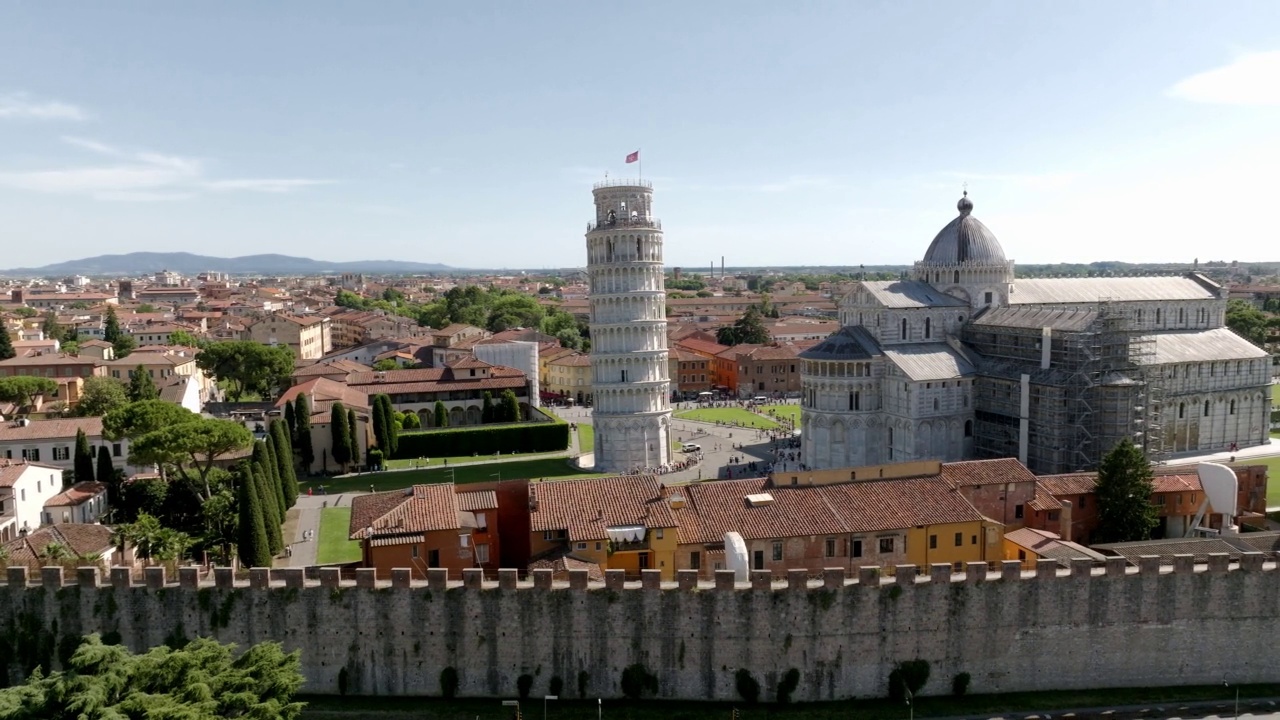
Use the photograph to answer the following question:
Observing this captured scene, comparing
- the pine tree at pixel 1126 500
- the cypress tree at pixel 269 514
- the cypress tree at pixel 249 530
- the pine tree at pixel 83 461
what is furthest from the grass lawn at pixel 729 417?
the pine tree at pixel 83 461

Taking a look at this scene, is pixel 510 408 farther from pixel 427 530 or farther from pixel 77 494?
pixel 427 530

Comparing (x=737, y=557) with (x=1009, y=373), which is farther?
(x=1009, y=373)

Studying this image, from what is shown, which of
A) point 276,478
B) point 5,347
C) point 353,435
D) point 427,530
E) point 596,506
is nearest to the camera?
point 427,530

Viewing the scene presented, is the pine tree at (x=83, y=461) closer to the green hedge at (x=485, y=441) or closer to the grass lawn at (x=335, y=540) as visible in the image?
the grass lawn at (x=335, y=540)

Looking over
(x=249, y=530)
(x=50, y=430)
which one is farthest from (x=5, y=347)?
(x=249, y=530)

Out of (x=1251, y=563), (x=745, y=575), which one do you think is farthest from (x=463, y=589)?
(x=1251, y=563)

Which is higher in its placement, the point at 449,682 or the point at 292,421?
the point at 292,421

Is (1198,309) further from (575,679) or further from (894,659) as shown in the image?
(575,679)

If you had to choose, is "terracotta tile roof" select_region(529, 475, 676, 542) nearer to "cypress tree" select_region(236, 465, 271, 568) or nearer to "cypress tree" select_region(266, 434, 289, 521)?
"cypress tree" select_region(236, 465, 271, 568)
